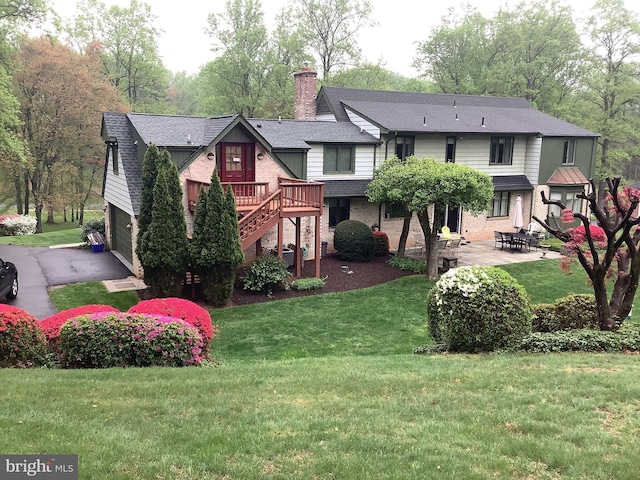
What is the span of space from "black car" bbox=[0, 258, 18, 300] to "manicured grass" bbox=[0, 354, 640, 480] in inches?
288

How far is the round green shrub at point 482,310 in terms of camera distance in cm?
997

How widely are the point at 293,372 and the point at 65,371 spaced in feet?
11.9

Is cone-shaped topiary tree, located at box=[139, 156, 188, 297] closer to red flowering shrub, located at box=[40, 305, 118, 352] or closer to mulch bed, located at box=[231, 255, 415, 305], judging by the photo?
mulch bed, located at box=[231, 255, 415, 305]

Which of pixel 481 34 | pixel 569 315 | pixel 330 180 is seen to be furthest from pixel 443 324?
pixel 481 34

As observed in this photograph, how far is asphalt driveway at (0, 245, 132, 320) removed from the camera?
15430 mm

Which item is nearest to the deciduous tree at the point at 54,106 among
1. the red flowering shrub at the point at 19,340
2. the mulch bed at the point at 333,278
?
the mulch bed at the point at 333,278

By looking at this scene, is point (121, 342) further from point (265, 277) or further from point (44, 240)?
point (44, 240)

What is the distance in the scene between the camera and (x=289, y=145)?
21.4 meters

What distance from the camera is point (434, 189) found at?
61.3ft

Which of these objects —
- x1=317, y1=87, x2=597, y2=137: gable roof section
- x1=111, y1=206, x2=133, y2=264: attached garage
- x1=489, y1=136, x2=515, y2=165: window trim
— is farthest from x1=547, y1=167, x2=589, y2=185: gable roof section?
x1=111, y1=206, x2=133, y2=264: attached garage

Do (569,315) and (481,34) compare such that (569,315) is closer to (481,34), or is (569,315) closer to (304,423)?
(304,423)

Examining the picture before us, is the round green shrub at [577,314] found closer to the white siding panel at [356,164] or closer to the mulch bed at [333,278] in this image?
the mulch bed at [333,278]

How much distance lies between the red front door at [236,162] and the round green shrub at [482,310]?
11.6 m

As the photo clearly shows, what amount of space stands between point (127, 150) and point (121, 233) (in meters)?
4.28
